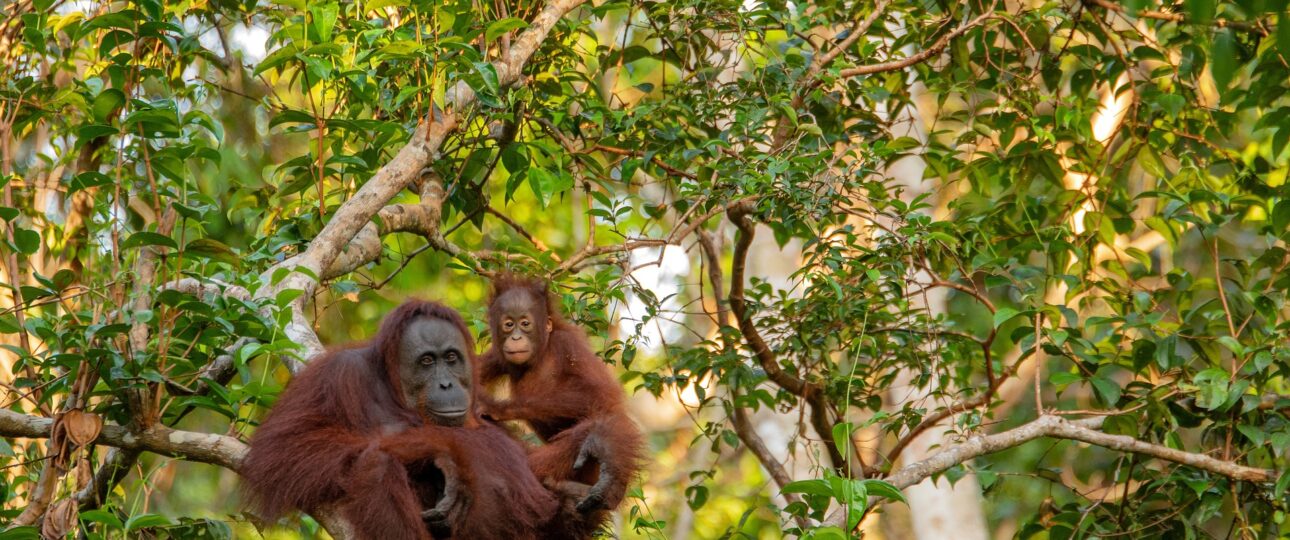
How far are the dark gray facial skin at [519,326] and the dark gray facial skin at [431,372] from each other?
2.96ft

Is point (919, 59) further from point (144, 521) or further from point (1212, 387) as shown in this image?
point (144, 521)

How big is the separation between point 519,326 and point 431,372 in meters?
0.97

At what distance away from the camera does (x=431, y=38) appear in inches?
164

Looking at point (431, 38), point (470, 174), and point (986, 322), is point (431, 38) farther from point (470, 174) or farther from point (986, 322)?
point (986, 322)

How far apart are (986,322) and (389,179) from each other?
707cm

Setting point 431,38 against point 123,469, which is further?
point 431,38

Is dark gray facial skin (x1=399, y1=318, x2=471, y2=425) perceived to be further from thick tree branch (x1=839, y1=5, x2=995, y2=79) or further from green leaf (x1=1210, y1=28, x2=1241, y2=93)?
green leaf (x1=1210, y1=28, x2=1241, y2=93)

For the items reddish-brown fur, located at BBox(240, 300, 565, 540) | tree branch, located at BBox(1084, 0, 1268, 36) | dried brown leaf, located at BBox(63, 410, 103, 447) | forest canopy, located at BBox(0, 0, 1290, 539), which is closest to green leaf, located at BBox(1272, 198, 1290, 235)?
forest canopy, located at BBox(0, 0, 1290, 539)

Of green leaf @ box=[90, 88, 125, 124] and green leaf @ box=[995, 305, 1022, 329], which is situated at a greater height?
green leaf @ box=[90, 88, 125, 124]

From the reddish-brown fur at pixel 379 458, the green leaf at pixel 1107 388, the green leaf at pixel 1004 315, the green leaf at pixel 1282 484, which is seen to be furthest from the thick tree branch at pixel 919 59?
the green leaf at pixel 1282 484

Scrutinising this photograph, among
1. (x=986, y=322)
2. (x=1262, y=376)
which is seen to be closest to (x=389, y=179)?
(x=1262, y=376)

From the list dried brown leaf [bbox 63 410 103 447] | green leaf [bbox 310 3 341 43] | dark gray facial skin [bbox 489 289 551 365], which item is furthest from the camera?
dark gray facial skin [bbox 489 289 551 365]

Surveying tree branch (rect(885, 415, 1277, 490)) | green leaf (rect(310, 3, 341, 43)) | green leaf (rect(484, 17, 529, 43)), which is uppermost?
green leaf (rect(310, 3, 341, 43))

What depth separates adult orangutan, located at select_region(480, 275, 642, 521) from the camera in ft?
12.2
